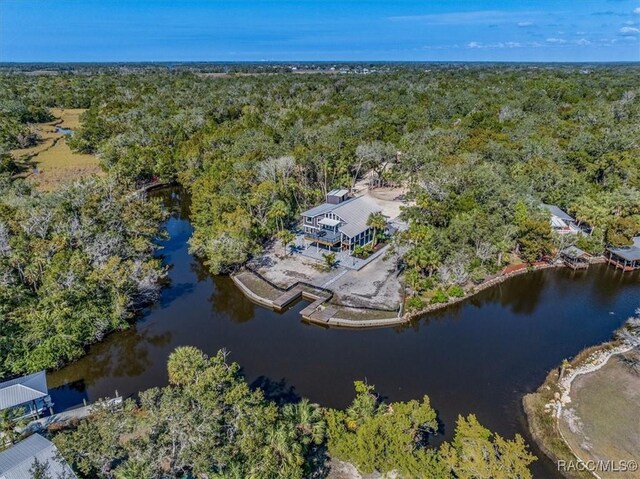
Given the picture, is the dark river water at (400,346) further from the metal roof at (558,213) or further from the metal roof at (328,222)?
the metal roof at (328,222)

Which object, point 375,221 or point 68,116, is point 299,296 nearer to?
point 375,221

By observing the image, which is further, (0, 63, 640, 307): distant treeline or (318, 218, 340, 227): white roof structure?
(318, 218, 340, 227): white roof structure

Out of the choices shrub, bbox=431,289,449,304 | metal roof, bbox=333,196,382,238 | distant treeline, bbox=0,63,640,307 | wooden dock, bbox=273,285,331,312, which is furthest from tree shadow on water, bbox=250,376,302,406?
metal roof, bbox=333,196,382,238

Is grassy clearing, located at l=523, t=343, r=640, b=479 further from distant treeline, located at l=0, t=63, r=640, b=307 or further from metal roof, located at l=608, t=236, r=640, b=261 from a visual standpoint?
metal roof, located at l=608, t=236, r=640, b=261

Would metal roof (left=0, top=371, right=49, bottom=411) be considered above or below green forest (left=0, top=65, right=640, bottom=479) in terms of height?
below

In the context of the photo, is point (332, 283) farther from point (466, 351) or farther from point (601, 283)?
point (601, 283)

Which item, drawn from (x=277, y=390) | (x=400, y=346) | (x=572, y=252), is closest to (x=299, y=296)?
(x=400, y=346)
